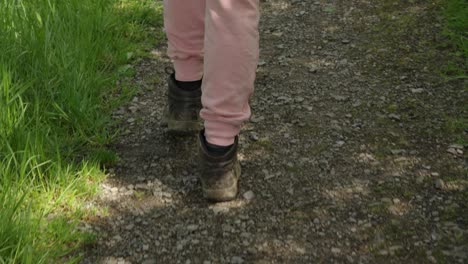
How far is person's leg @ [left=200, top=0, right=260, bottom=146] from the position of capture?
6.75ft

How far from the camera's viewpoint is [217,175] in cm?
232

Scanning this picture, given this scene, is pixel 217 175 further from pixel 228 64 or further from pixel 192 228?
pixel 228 64

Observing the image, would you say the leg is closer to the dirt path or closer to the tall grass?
the dirt path

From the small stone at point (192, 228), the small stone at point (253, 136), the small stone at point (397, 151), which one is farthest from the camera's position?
the small stone at point (253, 136)

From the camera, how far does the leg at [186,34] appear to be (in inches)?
96.4

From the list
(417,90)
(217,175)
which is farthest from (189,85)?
(417,90)

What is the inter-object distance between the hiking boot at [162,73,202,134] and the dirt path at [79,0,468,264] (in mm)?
84

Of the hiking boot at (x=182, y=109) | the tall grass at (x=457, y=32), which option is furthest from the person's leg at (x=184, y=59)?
the tall grass at (x=457, y=32)

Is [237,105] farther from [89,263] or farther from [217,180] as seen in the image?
[89,263]

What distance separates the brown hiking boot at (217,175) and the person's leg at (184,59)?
354 millimetres

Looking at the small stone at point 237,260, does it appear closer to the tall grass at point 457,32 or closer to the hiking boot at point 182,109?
the hiking boot at point 182,109

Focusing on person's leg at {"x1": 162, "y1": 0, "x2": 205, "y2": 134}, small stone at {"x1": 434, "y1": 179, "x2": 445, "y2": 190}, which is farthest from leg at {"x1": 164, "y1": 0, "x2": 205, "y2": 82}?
small stone at {"x1": 434, "y1": 179, "x2": 445, "y2": 190}

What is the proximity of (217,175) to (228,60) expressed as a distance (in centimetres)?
47

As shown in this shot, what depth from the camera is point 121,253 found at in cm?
210
